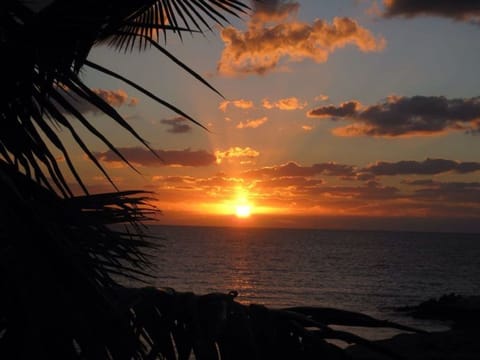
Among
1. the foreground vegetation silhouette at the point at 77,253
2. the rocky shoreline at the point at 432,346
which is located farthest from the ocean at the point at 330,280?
the foreground vegetation silhouette at the point at 77,253

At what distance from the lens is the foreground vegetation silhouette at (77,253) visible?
3.56 ft

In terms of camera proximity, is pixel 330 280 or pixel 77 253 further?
pixel 330 280

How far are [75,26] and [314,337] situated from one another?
3.98 feet

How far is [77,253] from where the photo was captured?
48.4 inches

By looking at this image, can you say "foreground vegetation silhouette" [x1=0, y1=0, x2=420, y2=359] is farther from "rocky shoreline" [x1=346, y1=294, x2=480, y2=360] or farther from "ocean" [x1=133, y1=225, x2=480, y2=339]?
"ocean" [x1=133, y1=225, x2=480, y2=339]

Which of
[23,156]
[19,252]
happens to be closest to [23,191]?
[23,156]

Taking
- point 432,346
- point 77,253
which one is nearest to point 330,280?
point 432,346

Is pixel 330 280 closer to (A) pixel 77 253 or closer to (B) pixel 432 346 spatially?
(B) pixel 432 346

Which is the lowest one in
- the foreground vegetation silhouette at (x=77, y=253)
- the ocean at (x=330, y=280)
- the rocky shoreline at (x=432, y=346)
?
the ocean at (x=330, y=280)

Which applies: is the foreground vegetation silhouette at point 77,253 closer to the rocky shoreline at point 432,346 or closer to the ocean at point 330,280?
the rocky shoreline at point 432,346

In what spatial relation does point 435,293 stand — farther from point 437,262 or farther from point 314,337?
point 314,337

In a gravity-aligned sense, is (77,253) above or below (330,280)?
above

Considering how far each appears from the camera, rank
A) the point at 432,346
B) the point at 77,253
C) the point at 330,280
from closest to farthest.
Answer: the point at 77,253
the point at 432,346
the point at 330,280

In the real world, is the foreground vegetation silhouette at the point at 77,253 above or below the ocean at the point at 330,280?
above
